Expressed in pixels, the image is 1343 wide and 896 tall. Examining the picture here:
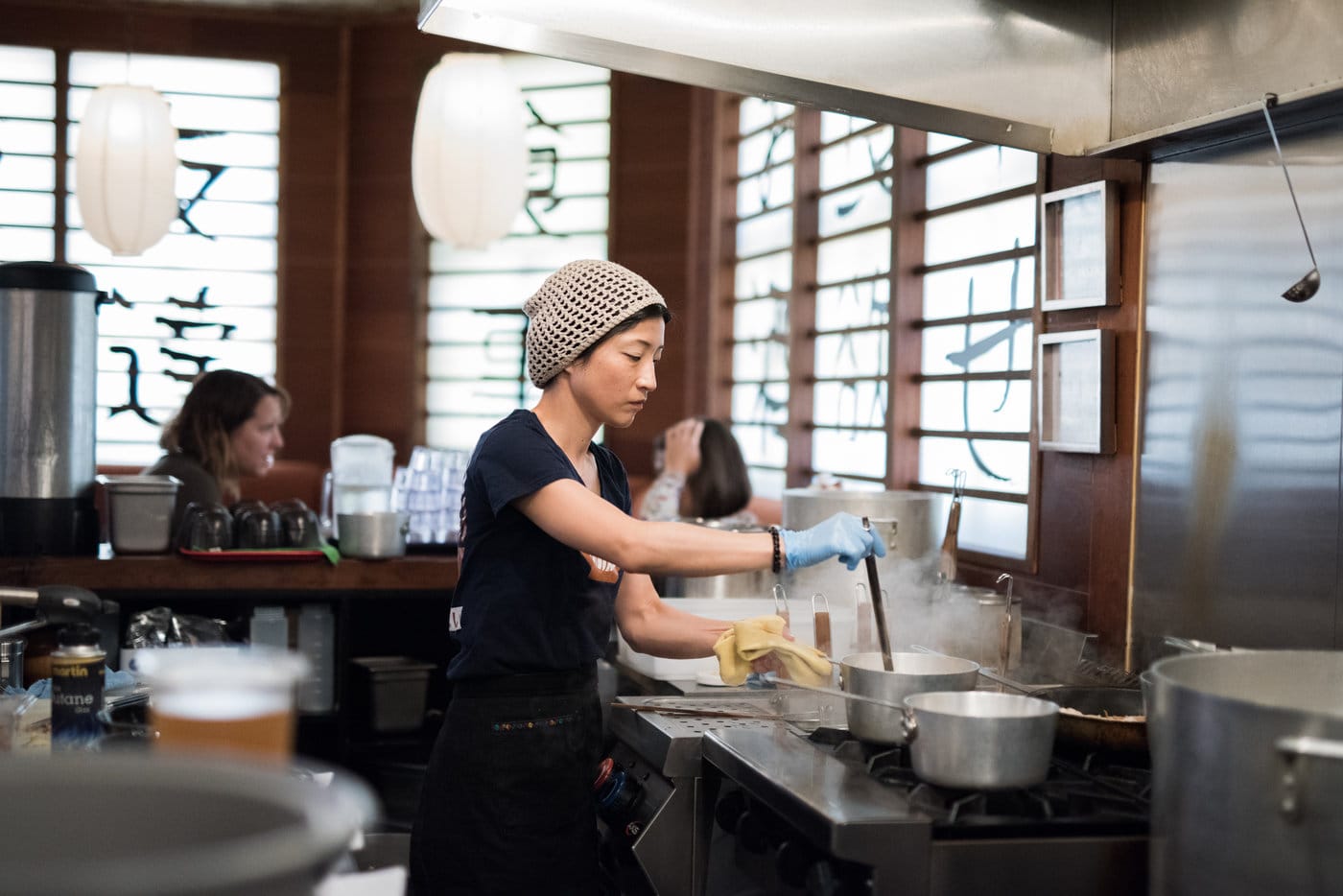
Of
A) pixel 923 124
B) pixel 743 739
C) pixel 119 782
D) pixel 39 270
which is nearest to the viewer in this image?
pixel 119 782

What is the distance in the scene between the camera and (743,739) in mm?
2164

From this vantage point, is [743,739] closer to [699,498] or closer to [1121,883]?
[1121,883]

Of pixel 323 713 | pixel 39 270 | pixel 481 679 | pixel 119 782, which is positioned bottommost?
pixel 323 713

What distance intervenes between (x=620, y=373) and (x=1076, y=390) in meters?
1.34

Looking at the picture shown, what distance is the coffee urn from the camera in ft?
12.5

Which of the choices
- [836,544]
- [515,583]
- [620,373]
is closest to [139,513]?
[515,583]

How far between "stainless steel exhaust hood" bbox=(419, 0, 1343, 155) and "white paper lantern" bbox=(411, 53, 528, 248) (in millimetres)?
2689

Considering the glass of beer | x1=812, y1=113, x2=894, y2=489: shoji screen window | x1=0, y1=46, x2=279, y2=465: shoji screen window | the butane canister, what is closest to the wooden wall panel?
x1=812, y1=113, x2=894, y2=489: shoji screen window

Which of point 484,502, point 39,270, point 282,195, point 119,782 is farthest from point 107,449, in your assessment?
point 119,782

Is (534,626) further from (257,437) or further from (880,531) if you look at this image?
(257,437)

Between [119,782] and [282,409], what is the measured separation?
15.9ft

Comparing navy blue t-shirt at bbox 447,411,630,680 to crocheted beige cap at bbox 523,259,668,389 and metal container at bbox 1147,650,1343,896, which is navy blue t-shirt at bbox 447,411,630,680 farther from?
metal container at bbox 1147,650,1343,896

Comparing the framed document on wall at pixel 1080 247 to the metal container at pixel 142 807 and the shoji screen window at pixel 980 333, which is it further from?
the metal container at pixel 142 807

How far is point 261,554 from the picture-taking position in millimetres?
3910
